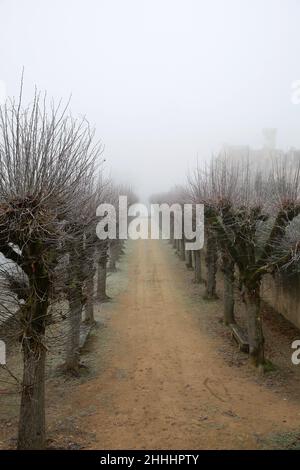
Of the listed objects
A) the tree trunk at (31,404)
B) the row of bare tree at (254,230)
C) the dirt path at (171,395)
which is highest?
the row of bare tree at (254,230)

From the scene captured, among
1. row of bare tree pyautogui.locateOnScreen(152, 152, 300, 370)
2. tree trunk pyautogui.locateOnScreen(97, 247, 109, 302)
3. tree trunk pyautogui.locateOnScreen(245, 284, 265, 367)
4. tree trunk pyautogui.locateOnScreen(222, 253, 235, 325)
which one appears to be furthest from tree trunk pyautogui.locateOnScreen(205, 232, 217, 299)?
tree trunk pyautogui.locateOnScreen(245, 284, 265, 367)

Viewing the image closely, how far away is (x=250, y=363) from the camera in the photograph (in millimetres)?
12695

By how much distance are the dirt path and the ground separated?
21 mm

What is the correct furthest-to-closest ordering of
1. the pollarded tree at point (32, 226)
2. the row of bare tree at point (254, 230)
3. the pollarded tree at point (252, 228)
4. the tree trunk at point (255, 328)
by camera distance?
the tree trunk at point (255, 328), the pollarded tree at point (252, 228), the row of bare tree at point (254, 230), the pollarded tree at point (32, 226)

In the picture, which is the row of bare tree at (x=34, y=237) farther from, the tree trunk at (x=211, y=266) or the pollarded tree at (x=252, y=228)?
the tree trunk at (x=211, y=266)

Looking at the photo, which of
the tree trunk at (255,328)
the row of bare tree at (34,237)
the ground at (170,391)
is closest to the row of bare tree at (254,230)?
the tree trunk at (255,328)

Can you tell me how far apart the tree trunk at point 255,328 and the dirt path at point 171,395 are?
790 mm

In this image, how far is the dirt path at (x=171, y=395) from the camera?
28.7 feet

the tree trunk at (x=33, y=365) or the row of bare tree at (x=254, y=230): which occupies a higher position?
the row of bare tree at (x=254, y=230)

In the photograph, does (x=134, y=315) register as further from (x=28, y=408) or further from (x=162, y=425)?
(x=28, y=408)

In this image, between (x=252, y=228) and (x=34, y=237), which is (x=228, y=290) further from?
(x=34, y=237)

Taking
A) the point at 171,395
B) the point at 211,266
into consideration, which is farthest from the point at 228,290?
the point at 171,395

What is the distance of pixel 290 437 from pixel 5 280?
250 inches

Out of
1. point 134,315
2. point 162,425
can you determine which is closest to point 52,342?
point 162,425
